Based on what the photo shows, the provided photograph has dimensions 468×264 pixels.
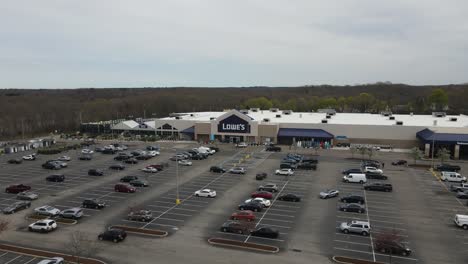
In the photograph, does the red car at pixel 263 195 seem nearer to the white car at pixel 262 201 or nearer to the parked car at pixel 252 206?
the white car at pixel 262 201

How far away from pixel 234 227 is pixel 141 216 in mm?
8473

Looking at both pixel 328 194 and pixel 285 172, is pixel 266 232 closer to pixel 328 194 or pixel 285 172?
pixel 328 194

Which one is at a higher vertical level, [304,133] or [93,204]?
[304,133]

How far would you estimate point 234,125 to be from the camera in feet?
262

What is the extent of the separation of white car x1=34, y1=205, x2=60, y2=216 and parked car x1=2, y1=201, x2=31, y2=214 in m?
2.27

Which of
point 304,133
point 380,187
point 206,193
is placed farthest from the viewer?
point 304,133

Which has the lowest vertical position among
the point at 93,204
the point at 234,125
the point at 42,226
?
the point at 42,226

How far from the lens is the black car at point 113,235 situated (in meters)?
27.9

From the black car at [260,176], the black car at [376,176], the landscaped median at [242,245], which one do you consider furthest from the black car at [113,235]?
the black car at [376,176]

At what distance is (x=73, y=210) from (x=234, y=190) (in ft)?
56.4

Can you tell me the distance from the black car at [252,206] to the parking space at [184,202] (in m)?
3.75

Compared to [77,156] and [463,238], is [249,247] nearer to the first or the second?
[463,238]

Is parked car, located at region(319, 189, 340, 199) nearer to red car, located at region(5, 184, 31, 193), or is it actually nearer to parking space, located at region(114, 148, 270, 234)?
parking space, located at region(114, 148, 270, 234)

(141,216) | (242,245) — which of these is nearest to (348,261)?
(242,245)
